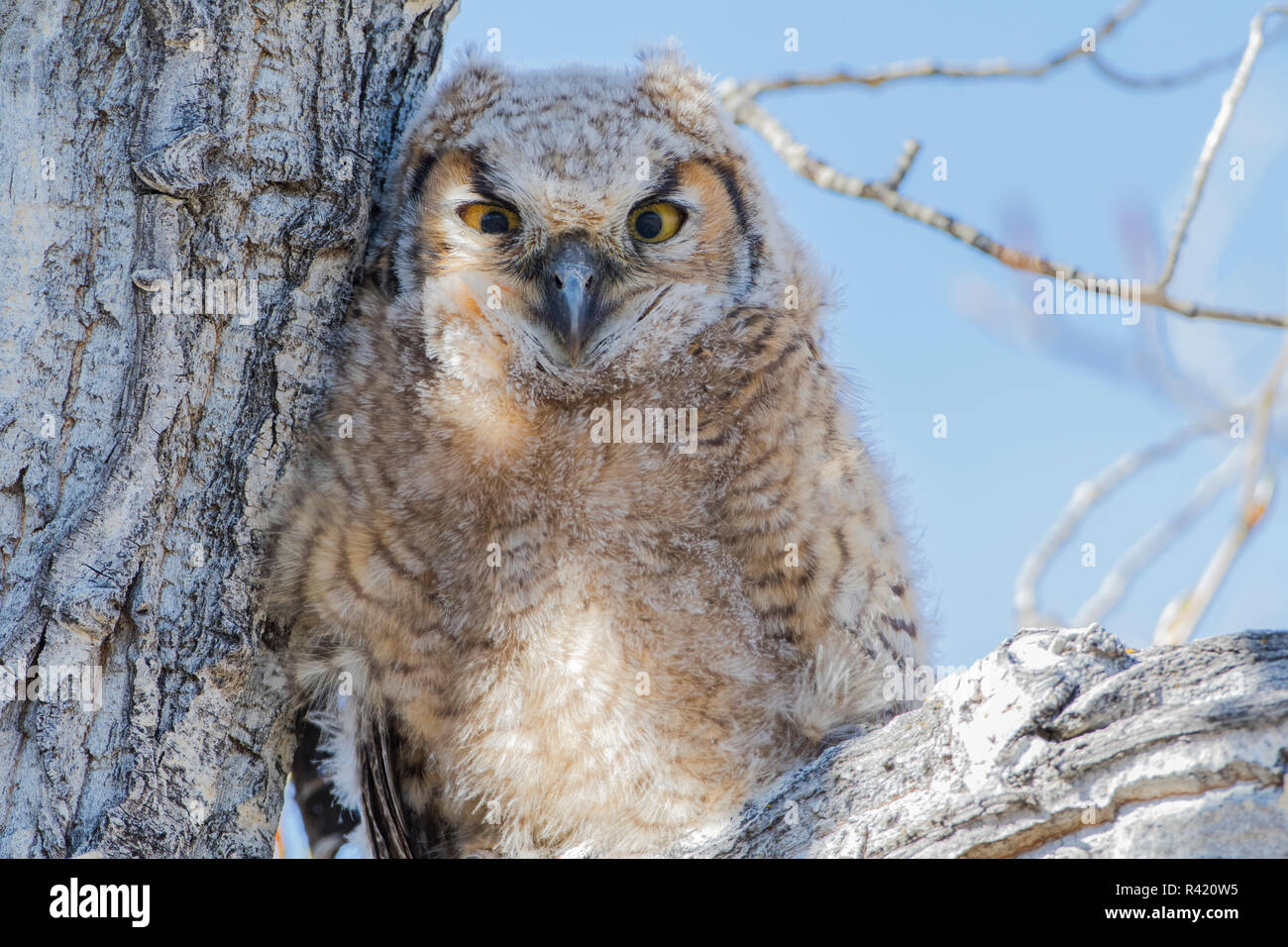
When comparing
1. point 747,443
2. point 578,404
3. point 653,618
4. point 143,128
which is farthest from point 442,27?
point 653,618

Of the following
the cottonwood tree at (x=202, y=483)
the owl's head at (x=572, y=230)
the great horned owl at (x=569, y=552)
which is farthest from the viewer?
the owl's head at (x=572, y=230)

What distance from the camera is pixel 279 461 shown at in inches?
86.7

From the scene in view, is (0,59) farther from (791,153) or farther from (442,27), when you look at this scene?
(791,153)

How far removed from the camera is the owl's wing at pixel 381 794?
2.38 meters

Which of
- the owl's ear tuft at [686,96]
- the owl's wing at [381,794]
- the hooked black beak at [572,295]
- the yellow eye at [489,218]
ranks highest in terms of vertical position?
the owl's ear tuft at [686,96]

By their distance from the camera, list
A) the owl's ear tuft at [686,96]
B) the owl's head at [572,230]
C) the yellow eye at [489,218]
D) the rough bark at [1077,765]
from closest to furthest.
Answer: the rough bark at [1077,765] < the owl's head at [572,230] < the yellow eye at [489,218] < the owl's ear tuft at [686,96]

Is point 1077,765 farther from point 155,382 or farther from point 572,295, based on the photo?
point 155,382

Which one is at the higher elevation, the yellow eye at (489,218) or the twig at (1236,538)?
the yellow eye at (489,218)

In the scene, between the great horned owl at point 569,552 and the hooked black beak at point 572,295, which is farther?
the hooked black beak at point 572,295

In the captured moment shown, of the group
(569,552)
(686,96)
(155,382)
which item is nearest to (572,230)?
(686,96)

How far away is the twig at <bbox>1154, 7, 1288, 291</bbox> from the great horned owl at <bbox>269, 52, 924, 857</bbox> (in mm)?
947

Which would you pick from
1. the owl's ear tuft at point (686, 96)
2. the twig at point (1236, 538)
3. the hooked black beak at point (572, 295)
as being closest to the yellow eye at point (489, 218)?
the hooked black beak at point (572, 295)

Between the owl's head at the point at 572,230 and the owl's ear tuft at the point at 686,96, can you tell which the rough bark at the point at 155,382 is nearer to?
the owl's head at the point at 572,230

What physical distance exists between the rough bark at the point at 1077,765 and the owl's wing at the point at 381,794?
0.92 meters
